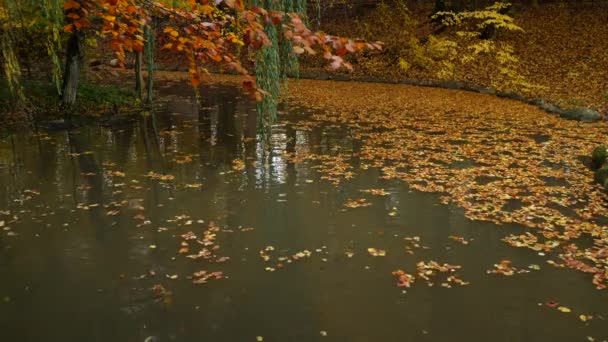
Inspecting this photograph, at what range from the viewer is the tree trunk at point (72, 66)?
13289 millimetres

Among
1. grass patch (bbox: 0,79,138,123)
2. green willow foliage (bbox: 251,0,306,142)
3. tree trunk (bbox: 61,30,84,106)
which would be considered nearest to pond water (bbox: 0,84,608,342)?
green willow foliage (bbox: 251,0,306,142)

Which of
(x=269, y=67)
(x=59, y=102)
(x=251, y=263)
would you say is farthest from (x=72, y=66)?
(x=251, y=263)

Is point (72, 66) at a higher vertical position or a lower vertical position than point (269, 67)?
higher

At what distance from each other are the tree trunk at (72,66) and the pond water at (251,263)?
5.44 metres

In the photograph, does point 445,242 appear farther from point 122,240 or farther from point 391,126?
point 391,126

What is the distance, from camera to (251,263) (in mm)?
5027

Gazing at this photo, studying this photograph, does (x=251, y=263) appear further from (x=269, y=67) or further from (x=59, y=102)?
(x=59, y=102)

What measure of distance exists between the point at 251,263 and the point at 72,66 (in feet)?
35.1

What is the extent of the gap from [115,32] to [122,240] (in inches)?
109

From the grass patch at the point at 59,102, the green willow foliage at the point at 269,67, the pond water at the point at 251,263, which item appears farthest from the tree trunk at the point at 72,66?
the green willow foliage at the point at 269,67

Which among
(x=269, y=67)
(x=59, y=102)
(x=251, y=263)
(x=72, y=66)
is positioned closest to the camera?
(x=269, y=67)

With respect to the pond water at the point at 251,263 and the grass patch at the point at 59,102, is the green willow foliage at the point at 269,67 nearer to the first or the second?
the pond water at the point at 251,263

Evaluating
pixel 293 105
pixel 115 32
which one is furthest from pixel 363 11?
pixel 115 32

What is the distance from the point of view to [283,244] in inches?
216
